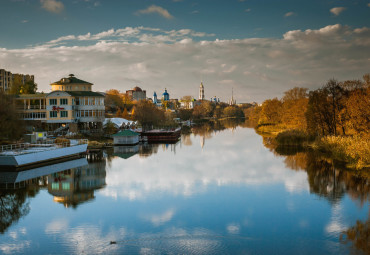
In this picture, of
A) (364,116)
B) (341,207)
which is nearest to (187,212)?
(341,207)

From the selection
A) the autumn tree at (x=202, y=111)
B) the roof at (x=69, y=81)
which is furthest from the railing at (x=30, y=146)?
the autumn tree at (x=202, y=111)

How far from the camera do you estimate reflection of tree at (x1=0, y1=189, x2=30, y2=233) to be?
1611cm

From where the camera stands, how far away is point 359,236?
13273mm

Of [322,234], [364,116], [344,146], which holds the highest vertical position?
[364,116]

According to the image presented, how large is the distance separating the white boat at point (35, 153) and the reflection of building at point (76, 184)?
3.59 m

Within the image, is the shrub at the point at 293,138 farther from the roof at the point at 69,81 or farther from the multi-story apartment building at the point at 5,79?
the multi-story apartment building at the point at 5,79

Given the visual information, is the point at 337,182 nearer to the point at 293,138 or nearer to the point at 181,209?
the point at 181,209

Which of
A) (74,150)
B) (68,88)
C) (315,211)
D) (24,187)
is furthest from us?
(68,88)

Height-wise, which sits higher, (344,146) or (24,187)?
(344,146)

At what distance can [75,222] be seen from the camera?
51.1 ft

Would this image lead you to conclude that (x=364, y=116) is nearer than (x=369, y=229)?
No

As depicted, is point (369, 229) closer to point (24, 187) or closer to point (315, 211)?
point (315, 211)

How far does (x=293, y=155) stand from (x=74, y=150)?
2400cm

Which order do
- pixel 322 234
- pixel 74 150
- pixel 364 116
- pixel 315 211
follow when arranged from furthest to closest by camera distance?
pixel 74 150
pixel 364 116
pixel 315 211
pixel 322 234
